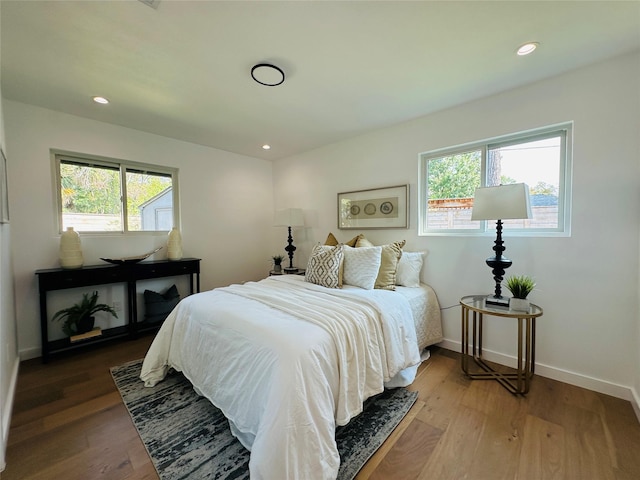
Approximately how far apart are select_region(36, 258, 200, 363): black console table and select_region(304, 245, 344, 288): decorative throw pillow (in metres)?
1.73

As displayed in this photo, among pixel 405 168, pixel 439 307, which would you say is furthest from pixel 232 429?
pixel 405 168

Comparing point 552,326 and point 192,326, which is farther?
point 552,326

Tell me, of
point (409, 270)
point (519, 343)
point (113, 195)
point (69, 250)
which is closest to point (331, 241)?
point (409, 270)

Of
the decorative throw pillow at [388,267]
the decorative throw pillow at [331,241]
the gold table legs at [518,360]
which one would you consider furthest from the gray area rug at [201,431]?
the decorative throw pillow at [331,241]

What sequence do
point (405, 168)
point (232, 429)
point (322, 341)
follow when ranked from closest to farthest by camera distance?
point (322, 341) → point (232, 429) → point (405, 168)

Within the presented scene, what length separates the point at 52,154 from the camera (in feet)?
8.98

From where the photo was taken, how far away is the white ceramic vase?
105 inches

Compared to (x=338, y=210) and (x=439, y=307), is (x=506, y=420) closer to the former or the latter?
(x=439, y=307)

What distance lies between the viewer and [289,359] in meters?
1.26

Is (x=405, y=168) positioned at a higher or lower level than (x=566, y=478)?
higher

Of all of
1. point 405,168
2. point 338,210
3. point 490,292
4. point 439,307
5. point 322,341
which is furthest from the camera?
point 338,210

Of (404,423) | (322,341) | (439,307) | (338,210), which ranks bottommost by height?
(404,423)

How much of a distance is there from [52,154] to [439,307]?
4366 millimetres

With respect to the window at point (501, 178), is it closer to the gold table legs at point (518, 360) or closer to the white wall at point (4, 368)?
the gold table legs at point (518, 360)
